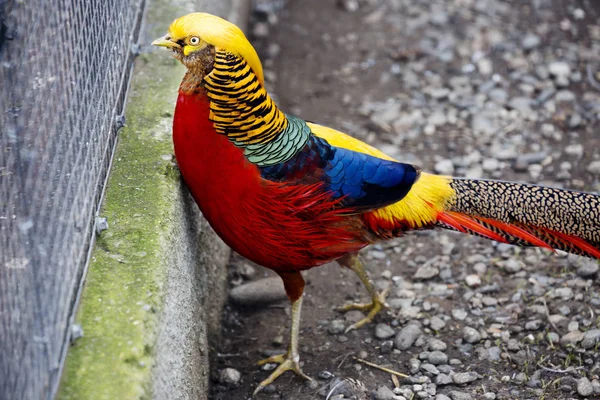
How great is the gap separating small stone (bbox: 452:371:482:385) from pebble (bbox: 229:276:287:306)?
107 centimetres

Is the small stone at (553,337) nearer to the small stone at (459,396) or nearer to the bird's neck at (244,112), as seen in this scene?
the small stone at (459,396)

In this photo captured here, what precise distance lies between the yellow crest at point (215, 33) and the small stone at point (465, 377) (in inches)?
68.5

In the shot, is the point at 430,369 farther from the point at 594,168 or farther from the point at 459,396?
the point at 594,168

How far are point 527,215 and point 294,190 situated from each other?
1.11 m

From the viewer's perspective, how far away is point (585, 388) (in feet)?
11.6

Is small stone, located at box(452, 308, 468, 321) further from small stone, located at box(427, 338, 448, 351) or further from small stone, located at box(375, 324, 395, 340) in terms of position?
small stone, located at box(375, 324, 395, 340)

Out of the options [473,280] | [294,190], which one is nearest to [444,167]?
[473,280]

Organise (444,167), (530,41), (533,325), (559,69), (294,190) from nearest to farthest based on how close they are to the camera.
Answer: (294,190) < (533,325) < (444,167) < (559,69) < (530,41)

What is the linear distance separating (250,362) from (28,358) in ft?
5.66

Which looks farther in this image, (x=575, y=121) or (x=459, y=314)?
(x=575, y=121)

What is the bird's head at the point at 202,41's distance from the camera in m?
3.06

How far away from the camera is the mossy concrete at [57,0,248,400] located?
254cm

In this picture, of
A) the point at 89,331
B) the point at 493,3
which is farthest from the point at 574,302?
the point at 493,3

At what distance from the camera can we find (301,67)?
242 inches
